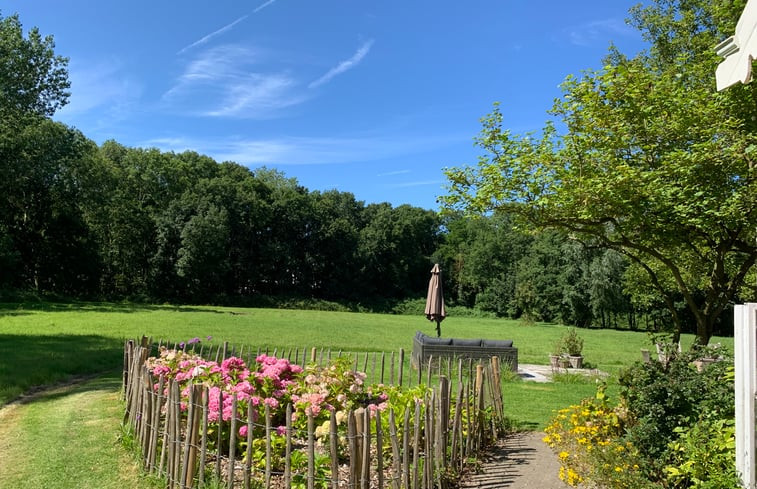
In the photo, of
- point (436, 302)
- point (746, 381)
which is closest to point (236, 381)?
point (746, 381)

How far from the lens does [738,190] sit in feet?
23.0

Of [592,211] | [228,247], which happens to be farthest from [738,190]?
[228,247]

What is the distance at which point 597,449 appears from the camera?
4.45 m

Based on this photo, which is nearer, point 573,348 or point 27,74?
point 573,348

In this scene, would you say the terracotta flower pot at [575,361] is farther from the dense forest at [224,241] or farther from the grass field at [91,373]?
the dense forest at [224,241]

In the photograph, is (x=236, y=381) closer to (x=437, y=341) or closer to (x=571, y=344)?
(x=437, y=341)

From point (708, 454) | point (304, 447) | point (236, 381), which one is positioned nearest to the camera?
point (708, 454)

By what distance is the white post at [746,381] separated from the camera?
260 cm

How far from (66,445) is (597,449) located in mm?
5727

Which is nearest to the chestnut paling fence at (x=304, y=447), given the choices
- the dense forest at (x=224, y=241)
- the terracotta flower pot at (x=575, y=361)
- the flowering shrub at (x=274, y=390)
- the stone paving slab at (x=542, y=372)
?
the flowering shrub at (x=274, y=390)

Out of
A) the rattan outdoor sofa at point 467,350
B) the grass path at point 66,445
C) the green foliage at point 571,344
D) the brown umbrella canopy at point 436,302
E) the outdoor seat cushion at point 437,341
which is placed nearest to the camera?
the grass path at point 66,445

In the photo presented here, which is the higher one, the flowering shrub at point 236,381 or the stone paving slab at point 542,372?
the flowering shrub at point 236,381

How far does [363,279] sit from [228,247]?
16124mm

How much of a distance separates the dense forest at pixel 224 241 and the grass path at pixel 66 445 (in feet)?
61.8
